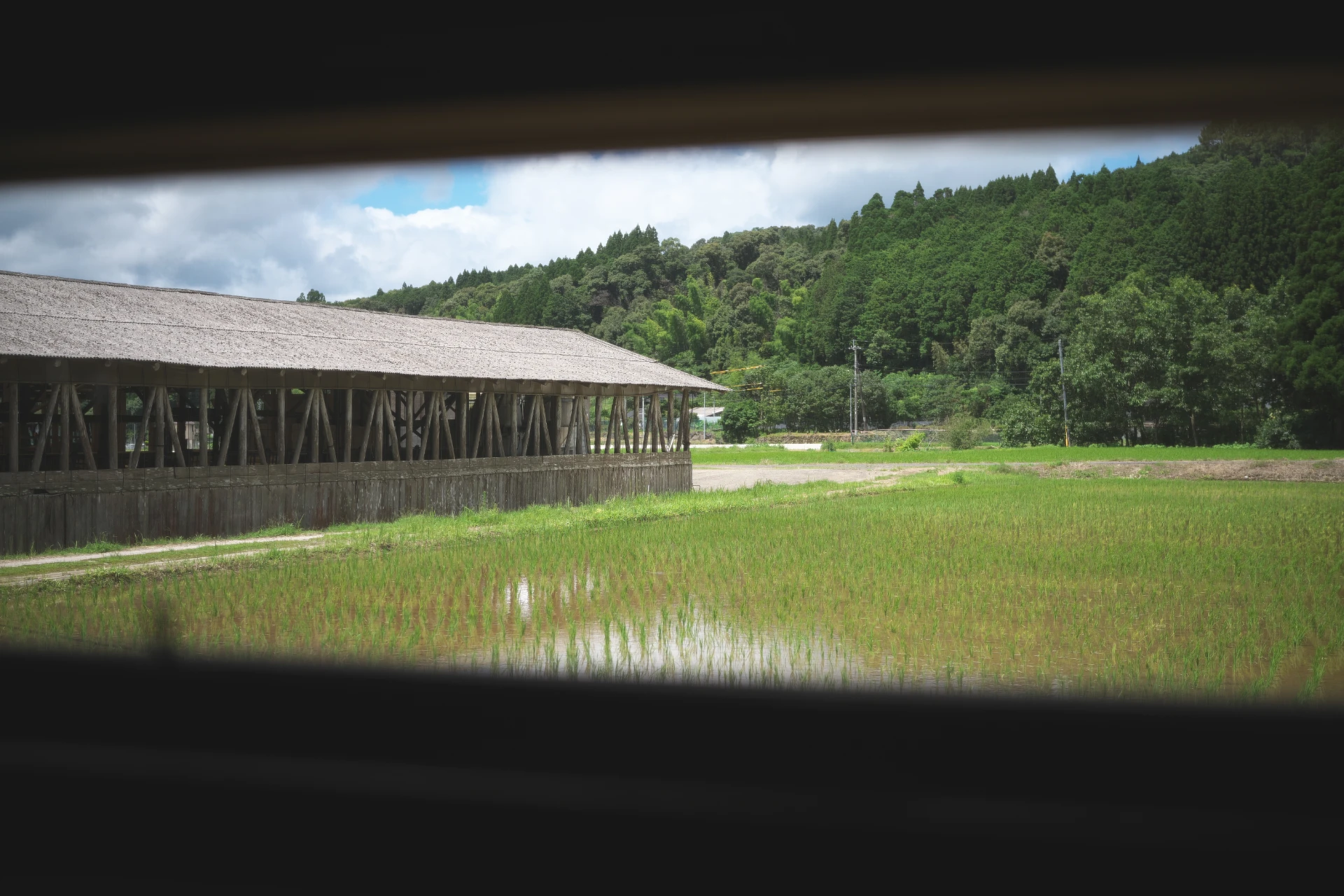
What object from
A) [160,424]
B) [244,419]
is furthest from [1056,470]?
[160,424]

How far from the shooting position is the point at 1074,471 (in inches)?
1025

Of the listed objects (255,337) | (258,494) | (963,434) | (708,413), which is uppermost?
(255,337)

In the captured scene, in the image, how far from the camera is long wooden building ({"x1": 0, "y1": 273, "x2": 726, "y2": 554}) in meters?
11.0

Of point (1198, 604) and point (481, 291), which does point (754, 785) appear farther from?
point (481, 291)

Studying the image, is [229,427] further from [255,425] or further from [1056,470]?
[1056,470]

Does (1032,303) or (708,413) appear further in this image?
(708,413)

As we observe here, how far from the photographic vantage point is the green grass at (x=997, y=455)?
25.0m

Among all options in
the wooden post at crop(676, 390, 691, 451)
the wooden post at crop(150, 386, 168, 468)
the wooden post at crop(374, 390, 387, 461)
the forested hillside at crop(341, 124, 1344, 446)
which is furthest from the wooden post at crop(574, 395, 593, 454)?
the forested hillside at crop(341, 124, 1344, 446)

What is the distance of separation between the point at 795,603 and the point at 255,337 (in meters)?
9.13

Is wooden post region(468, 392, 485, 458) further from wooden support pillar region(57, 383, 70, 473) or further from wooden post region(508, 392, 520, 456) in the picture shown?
wooden support pillar region(57, 383, 70, 473)

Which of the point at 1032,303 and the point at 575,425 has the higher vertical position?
the point at 1032,303

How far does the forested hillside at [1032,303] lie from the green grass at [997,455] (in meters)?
2.97

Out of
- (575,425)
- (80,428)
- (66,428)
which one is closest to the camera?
(66,428)

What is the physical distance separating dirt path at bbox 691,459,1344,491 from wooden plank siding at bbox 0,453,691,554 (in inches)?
194
